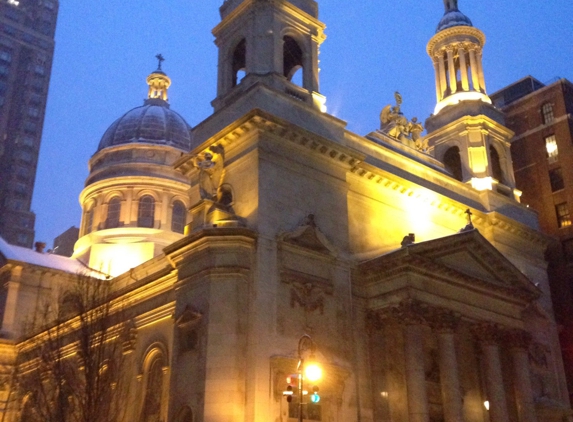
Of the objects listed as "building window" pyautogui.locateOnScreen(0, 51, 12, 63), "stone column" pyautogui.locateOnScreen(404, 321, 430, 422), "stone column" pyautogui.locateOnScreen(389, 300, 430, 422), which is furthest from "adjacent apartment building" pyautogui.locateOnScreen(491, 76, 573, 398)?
"building window" pyautogui.locateOnScreen(0, 51, 12, 63)

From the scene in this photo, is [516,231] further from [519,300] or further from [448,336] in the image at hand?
[448,336]

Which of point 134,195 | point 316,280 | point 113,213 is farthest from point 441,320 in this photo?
point 113,213

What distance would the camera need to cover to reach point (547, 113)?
50562 mm

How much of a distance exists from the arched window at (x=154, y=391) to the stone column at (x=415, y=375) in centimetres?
1068

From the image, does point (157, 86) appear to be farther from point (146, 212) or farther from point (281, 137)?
point (281, 137)

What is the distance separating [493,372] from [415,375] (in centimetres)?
509

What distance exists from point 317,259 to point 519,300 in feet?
36.3

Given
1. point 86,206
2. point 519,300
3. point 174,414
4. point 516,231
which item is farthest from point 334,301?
point 86,206

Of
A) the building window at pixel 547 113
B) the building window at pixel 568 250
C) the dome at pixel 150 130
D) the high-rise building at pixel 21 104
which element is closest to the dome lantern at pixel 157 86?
the dome at pixel 150 130

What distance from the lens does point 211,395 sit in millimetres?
23562

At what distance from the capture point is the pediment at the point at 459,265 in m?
27.7

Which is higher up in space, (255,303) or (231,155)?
(231,155)

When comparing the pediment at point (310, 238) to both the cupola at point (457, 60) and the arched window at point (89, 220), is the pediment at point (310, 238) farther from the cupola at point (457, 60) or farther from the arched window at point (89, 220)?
the arched window at point (89, 220)

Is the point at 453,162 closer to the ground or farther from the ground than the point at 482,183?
farther from the ground
